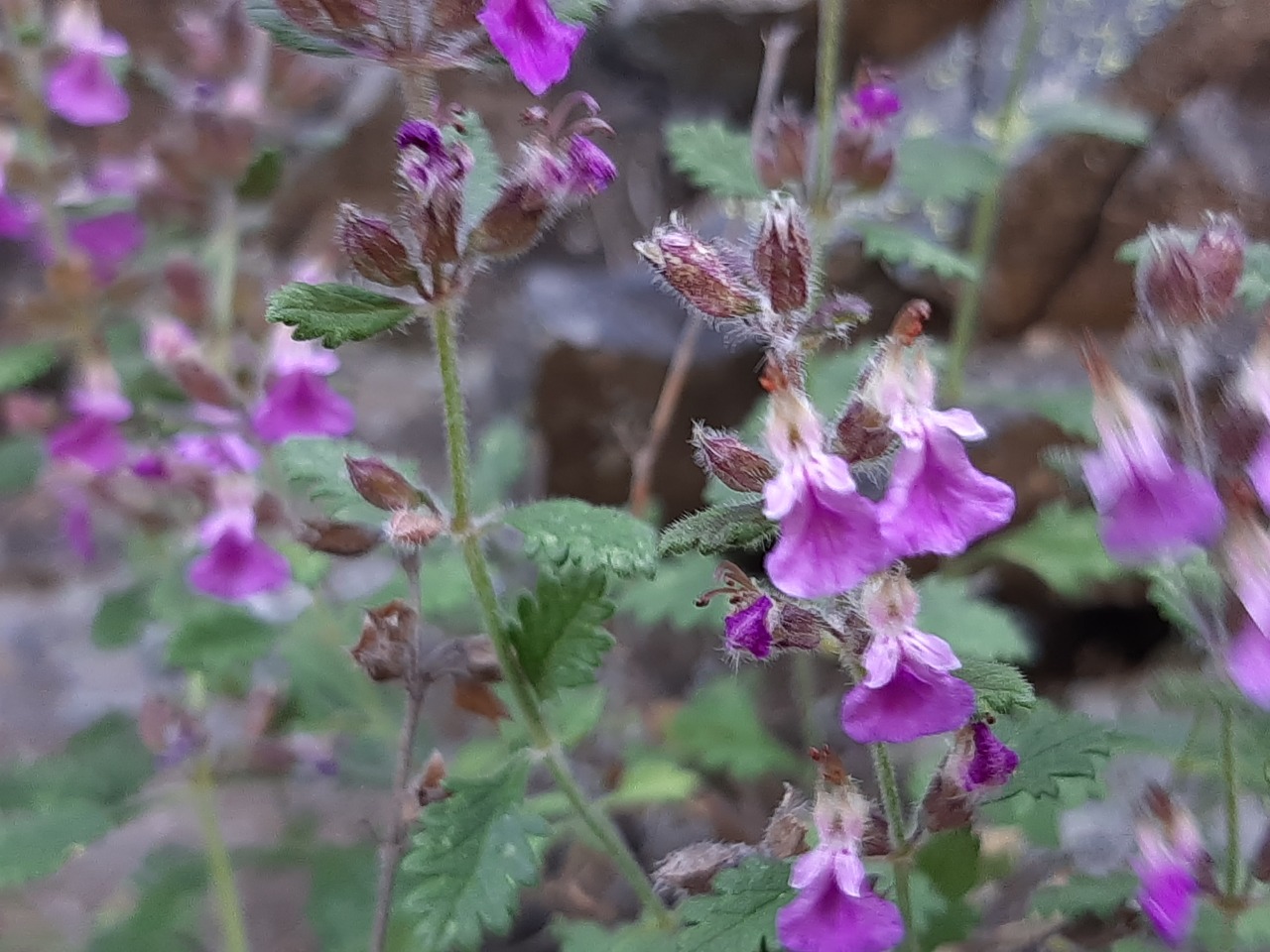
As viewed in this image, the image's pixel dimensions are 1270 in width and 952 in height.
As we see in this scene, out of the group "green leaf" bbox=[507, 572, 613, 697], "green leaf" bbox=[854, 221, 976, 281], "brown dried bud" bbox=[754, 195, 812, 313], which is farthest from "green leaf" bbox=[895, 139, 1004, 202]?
"green leaf" bbox=[507, 572, 613, 697]

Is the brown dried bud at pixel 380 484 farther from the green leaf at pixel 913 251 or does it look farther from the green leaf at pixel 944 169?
the green leaf at pixel 944 169

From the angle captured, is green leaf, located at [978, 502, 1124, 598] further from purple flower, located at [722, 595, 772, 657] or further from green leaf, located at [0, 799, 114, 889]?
green leaf, located at [0, 799, 114, 889]

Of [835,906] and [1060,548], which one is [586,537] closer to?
[835,906]

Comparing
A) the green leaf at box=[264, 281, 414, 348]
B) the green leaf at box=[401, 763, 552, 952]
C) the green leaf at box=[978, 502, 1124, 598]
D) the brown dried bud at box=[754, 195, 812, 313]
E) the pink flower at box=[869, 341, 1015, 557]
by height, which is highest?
the brown dried bud at box=[754, 195, 812, 313]

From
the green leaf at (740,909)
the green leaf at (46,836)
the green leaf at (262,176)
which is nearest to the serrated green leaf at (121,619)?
the green leaf at (46,836)

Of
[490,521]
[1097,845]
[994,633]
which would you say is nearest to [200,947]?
[490,521]

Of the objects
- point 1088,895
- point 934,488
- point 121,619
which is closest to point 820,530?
point 934,488
